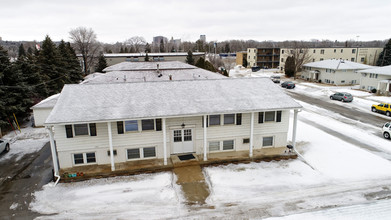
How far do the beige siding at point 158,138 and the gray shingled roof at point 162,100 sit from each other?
971mm

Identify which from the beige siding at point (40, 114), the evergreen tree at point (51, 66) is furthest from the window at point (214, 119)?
the evergreen tree at point (51, 66)

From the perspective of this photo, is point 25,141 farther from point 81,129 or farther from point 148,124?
point 148,124

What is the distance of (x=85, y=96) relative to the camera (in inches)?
658

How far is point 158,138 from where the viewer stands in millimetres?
16875

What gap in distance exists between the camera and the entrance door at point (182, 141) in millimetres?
17359

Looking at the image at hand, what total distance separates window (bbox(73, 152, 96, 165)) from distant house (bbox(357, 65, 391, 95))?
4284cm

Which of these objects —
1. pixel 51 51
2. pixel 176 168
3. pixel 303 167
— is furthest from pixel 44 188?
pixel 51 51

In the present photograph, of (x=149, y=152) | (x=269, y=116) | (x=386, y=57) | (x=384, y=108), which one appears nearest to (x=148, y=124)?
(x=149, y=152)

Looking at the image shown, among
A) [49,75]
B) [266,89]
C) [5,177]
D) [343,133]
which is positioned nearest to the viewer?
[5,177]

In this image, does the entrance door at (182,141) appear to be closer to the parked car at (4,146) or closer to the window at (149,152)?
the window at (149,152)

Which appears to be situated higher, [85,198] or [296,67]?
[296,67]

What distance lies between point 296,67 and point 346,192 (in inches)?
2118

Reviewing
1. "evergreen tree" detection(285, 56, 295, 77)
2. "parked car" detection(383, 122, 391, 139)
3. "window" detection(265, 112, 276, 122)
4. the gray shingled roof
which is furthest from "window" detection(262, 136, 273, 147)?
"evergreen tree" detection(285, 56, 295, 77)

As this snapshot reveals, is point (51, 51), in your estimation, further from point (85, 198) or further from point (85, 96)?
point (85, 198)
